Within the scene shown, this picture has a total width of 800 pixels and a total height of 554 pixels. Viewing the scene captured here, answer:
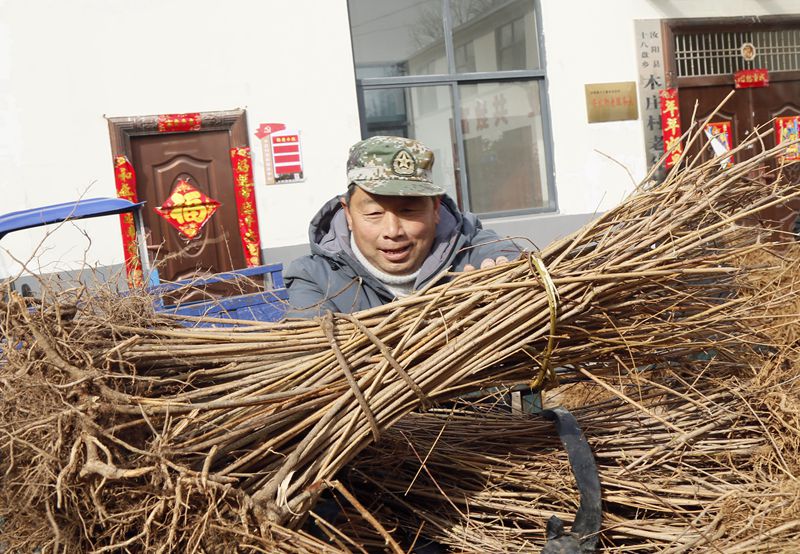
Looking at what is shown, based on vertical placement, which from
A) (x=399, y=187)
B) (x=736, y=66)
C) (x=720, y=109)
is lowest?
(x=399, y=187)

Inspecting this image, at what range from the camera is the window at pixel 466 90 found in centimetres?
653

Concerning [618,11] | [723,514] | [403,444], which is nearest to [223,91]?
[618,11]

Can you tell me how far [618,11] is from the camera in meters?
6.90

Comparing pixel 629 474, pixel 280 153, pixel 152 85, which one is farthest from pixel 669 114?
pixel 629 474

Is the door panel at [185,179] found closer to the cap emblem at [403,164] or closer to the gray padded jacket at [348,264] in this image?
the gray padded jacket at [348,264]

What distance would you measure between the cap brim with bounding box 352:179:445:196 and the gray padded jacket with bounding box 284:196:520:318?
179 mm

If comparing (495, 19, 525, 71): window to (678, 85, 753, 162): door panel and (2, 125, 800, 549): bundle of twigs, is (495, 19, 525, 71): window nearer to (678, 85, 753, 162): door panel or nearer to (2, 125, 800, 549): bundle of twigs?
(678, 85, 753, 162): door panel

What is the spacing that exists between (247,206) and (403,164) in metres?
4.16

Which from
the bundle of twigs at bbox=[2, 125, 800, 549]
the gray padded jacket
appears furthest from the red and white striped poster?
the bundle of twigs at bbox=[2, 125, 800, 549]

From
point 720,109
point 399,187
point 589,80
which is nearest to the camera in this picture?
point 399,187

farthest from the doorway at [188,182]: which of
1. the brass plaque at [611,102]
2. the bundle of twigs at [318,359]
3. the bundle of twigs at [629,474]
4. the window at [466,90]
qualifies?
the bundle of twigs at [318,359]

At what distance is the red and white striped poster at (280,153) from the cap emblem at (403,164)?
4143 millimetres

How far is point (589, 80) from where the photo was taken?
683cm

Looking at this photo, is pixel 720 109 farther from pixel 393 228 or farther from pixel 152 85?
A: pixel 393 228
